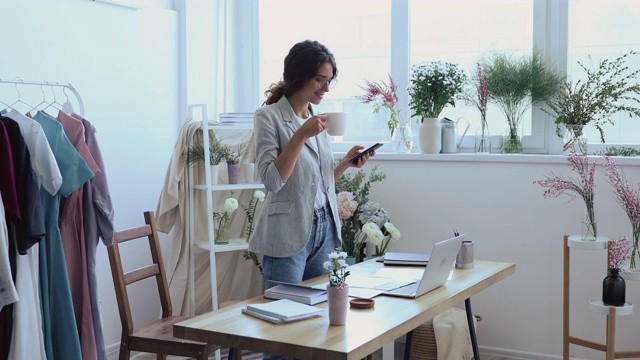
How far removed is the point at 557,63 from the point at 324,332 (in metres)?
2.60

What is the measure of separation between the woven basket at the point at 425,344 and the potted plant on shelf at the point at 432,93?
3.19 feet

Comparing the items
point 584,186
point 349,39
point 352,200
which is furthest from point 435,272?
point 349,39

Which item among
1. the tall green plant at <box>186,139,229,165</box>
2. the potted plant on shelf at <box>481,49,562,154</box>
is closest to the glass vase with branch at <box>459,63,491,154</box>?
the potted plant on shelf at <box>481,49,562,154</box>

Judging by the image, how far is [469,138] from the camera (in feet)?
14.8

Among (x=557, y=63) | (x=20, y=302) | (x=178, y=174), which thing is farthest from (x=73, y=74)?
(x=557, y=63)

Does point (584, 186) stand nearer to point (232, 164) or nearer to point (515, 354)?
point (515, 354)

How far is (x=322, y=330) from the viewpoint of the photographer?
2.18 metres

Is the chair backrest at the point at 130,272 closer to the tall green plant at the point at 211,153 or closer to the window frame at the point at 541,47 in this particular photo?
the tall green plant at the point at 211,153

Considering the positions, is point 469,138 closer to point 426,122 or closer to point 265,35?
point 426,122

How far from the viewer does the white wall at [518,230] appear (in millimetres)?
3988

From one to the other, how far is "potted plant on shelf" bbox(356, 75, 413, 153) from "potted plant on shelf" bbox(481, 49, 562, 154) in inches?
19.8

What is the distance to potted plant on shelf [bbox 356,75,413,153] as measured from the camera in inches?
177

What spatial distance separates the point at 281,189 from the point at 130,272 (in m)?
0.93

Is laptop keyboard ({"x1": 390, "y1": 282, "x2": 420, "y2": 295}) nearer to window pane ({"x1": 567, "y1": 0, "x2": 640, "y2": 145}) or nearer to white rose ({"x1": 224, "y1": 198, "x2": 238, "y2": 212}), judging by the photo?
white rose ({"x1": 224, "y1": 198, "x2": 238, "y2": 212})
